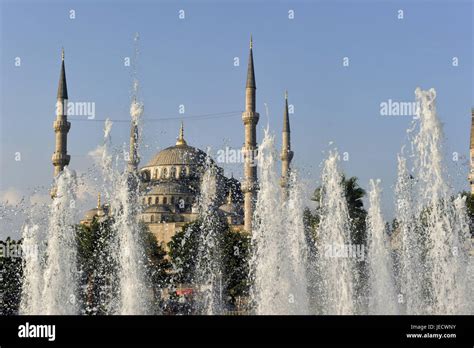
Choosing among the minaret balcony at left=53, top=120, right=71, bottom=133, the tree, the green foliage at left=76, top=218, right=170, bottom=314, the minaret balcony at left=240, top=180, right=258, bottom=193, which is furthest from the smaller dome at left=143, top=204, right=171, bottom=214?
the tree

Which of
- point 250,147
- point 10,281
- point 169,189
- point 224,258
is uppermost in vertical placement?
point 169,189

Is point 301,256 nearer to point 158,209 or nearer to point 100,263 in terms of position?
point 100,263

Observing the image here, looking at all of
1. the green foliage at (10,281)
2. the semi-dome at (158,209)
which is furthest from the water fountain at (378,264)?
the semi-dome at (158,209)

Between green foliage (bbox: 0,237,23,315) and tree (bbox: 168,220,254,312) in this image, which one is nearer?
green foliage (bbox: 0,237,23,315)

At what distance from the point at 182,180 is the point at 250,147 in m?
29.4

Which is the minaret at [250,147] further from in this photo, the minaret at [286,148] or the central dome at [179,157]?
the central dome at [179,157]

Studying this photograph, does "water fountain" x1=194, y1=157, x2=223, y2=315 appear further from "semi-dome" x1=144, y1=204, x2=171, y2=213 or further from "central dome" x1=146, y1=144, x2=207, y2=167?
"central dome" x1=146, y1=144, x2=207, y2=167

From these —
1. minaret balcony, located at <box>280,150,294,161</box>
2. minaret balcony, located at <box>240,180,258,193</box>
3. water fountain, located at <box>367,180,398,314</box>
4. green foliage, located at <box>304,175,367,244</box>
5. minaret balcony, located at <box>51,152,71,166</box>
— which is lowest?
water fountain, located at <box>367,180,398,314</box>

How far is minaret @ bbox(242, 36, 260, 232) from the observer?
150 ft

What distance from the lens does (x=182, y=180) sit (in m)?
75.2

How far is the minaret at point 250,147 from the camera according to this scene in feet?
150

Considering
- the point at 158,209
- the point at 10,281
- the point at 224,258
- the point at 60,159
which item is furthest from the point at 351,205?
the point at 158,209

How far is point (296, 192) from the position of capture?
24922 millimetres
